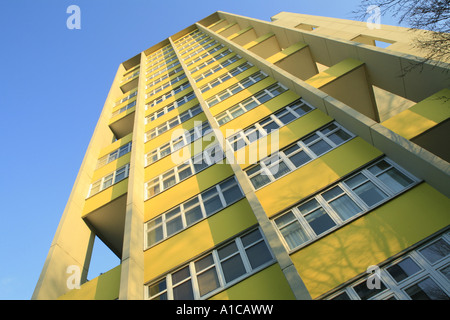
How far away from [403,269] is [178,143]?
469 inches

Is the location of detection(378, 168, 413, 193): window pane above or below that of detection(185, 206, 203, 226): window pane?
above

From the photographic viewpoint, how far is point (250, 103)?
608 inches

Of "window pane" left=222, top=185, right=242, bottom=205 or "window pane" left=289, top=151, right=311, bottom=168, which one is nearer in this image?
"window pane" left=289, top=151, right=311, bottom=168

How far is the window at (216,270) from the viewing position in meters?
8.14

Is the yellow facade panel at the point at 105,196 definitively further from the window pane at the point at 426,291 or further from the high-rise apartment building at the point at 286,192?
the window pane at the point at 426,291

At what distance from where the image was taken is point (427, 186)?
750cm

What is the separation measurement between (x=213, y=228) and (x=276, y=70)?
9.21 meters

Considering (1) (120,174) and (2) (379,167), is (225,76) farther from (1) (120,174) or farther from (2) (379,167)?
(2) (379,167)

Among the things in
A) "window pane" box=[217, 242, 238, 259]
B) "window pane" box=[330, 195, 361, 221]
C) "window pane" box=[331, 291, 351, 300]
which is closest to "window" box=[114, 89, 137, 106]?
"window pane" box=[217, 242, 238, 259]

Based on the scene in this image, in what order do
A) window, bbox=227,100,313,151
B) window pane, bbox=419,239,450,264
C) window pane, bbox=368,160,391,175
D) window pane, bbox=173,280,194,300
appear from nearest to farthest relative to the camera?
window pane, bbox=419,239,450,264 < window pane, bbox=173,280,194,300 < window pane, bbox=368,160,391,175 < window, bbox=227,100,313,151

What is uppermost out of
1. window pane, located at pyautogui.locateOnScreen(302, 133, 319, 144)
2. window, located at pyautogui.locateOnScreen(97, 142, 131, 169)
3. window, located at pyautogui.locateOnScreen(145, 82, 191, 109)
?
window, located at pyautogui.locateOnScreen(145, 82, 191, 109)

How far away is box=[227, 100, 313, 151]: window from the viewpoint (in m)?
12.7

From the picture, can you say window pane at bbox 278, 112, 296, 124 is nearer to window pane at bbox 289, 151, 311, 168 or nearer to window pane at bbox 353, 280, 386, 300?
window pane at bbox 289, 151, 311, 168
